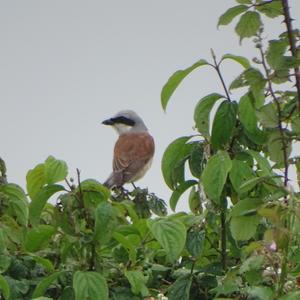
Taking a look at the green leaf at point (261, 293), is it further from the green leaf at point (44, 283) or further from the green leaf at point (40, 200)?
the green leaf at point (40, 200)

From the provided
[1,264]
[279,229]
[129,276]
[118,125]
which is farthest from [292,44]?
[118,125]

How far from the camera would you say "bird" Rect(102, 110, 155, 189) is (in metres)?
10.2

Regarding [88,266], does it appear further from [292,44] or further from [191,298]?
[292,44]

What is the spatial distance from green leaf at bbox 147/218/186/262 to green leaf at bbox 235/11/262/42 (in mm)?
631

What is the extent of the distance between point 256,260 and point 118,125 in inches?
375

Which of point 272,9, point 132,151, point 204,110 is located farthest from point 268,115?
point 132,151

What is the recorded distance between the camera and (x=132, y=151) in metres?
10.9

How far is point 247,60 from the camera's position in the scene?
10.6 ft

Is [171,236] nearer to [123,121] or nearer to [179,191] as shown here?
[179,191]

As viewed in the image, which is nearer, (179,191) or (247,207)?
(247,207)

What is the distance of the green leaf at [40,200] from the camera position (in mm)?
3227

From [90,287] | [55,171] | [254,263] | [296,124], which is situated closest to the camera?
[254,263]

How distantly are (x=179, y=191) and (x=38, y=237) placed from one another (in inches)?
19.1

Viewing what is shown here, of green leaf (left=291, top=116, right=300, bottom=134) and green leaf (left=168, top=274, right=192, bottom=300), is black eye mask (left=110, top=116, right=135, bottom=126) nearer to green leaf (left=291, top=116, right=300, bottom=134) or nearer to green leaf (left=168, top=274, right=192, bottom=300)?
green leaf (left=168, top=274, right=192, bottom=300)
